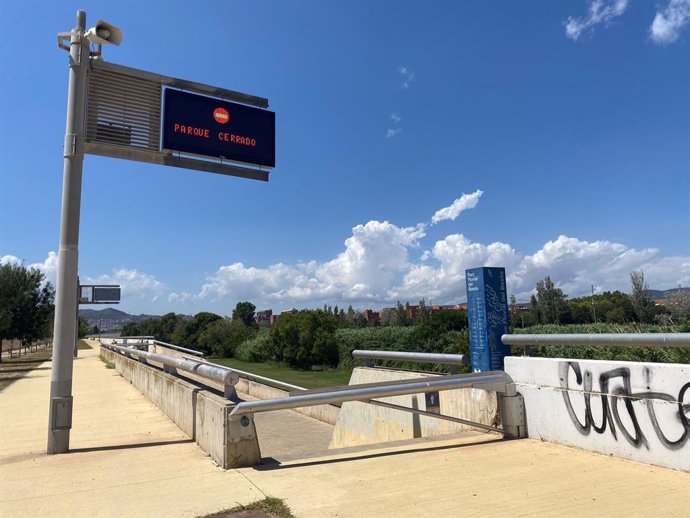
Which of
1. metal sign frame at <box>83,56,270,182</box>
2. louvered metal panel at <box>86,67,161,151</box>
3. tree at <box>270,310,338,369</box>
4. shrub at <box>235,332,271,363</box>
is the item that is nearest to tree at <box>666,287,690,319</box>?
metal sign frame at <box>83,56,270,182</box>

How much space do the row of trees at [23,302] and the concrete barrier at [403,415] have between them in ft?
97.3

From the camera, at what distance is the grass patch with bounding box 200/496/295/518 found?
3844 mm

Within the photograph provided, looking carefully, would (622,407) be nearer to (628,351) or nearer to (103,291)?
(628,351)

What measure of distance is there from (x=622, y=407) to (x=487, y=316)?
2205 millimetres

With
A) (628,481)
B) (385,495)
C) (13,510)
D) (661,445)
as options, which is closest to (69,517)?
(13,510)

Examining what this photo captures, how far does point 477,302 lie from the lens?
7055mm

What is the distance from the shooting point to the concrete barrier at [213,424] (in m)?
5.18

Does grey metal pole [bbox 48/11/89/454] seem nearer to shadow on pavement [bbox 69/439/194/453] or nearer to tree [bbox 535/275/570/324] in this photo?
shadow on pavement [bbox 69/439/194/453]

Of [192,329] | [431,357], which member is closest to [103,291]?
[192,329]

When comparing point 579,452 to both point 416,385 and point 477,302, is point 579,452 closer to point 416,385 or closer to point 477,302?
point 416,385

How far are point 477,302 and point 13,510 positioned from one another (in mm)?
5495

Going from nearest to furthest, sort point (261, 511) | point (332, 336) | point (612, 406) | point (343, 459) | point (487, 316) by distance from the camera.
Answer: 1. point (261, 511)
2. point (612, 406)
3. point (343, 459)
4. point (487, 316)
5. point (332, 336)

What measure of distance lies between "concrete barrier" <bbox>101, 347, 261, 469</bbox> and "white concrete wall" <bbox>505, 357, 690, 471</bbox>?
315cm

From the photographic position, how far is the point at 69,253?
23.3 feet
